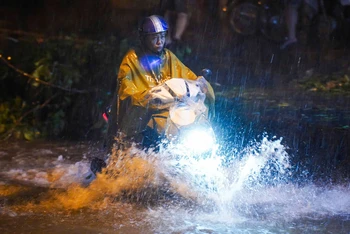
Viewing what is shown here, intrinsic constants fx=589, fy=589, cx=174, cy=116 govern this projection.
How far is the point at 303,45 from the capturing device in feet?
37.4

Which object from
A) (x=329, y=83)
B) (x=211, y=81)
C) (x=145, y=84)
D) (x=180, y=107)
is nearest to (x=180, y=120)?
(x=180, y=107)

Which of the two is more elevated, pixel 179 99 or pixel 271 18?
pixel 271 18

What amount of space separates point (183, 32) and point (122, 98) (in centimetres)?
588

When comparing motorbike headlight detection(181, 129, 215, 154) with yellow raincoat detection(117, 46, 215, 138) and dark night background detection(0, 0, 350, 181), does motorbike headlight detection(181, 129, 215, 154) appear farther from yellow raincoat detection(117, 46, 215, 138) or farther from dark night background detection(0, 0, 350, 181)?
dark night background detection(0, 0, 350, 181)

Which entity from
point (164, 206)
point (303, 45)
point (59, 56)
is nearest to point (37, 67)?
point (59, 56)

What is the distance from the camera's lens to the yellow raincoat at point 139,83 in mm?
5520

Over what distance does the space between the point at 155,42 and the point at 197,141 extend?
43.5 inches

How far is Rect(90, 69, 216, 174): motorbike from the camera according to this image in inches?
212

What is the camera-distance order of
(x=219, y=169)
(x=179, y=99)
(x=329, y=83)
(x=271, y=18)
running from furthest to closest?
(x=271, y=18)
(x=329, y=83)
(x=219, y=169)
(x=179, y=99)

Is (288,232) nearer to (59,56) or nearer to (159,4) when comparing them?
(59,56)

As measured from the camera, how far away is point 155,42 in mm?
5805

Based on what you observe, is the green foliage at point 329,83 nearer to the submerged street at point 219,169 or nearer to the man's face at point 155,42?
the submerged street at point 219,169

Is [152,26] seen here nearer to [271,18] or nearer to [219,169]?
[219,169]

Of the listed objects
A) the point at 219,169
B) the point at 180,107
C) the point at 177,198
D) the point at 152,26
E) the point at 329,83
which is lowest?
the point at 177,198
